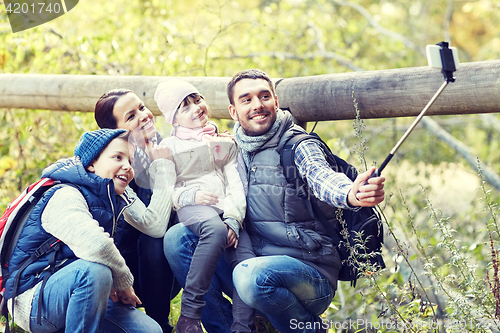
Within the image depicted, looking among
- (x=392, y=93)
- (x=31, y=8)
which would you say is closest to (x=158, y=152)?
(x=392, y=93)

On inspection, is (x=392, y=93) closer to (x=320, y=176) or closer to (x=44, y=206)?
(x=320, y=176)

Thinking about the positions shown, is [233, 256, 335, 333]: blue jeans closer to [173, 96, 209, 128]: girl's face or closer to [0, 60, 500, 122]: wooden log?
[173, 96, 209, 128]: girl's face

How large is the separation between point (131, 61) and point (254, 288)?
3.70 m

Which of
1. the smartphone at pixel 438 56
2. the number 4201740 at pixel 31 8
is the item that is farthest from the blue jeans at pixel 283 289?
the number 4201740 at pixel 31 8

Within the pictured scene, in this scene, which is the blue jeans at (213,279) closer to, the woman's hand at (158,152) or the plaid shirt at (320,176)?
the woman's hand at (158,152)

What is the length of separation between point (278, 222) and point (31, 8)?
141 inches

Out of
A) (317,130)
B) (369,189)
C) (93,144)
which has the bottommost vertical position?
(369,189)

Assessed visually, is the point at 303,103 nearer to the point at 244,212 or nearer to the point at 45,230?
the point at 244,212

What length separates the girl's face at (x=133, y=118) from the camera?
230 cm

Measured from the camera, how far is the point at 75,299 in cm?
183

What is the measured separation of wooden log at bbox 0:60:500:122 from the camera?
1.98 m

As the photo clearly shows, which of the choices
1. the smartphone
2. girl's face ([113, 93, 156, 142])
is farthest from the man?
the smartphone

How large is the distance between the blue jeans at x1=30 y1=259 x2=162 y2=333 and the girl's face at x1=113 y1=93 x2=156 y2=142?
0.71 m

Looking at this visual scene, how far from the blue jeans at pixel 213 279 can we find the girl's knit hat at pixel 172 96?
21.9 inches
